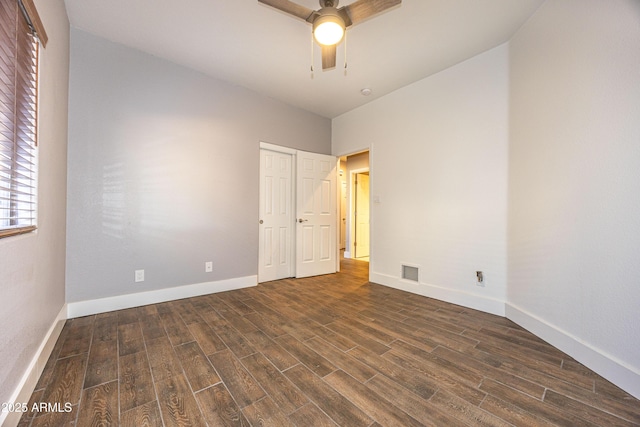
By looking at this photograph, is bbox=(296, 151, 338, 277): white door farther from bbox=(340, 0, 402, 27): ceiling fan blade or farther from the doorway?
bbox=(340, 0, 402, 27): ceiling fan blade

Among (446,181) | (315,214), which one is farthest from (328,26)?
(315,214)

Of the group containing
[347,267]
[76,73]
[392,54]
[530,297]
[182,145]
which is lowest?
[347,267]

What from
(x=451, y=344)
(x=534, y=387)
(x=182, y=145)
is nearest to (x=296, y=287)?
(x=451, y=344)

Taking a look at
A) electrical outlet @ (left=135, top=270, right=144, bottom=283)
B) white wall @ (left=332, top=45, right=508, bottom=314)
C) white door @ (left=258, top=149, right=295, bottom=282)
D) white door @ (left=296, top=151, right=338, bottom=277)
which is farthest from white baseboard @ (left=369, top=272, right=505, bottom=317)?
electrical outlet @ (left=135, top=270, right=144, bottom=283)

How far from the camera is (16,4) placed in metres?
1.30

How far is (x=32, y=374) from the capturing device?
139cm

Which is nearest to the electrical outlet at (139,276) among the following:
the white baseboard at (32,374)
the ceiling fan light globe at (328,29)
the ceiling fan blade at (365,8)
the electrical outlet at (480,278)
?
the white baseboard at (32,374)

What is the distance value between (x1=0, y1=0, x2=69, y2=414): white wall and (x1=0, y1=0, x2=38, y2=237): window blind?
0.11m

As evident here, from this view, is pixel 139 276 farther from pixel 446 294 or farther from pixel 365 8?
pixel 446 294

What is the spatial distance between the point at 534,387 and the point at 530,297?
101 cm

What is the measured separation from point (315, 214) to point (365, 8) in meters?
2.85

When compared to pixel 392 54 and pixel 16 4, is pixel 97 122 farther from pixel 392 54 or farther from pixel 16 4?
pixel 392 54

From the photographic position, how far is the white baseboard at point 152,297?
7.86 feet

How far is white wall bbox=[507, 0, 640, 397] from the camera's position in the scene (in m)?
1.48
